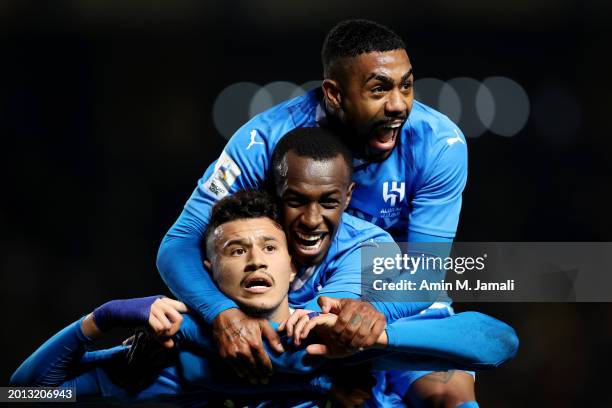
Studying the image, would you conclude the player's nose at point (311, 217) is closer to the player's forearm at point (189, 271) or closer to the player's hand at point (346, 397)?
the player's forearm at point (189, 271)

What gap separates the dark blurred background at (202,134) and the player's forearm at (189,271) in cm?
150

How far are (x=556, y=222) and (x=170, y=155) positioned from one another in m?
1.82

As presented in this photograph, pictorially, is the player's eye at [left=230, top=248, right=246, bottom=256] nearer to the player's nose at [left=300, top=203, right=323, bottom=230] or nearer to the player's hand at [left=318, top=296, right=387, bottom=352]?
the player's nose at [left=300, top=203, right=323, bottom=230]

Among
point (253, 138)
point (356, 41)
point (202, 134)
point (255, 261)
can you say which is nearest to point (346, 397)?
point (255, 261)

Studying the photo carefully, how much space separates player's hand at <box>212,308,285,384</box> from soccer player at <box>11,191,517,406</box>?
0.14 ft

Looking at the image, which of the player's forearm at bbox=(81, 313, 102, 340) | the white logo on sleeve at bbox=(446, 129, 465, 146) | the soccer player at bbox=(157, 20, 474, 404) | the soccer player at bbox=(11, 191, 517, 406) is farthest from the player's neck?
the white logo on sleeve at bbox=(446, 129, 465, 146)

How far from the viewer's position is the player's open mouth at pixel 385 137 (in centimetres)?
275

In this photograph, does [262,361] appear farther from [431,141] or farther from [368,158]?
[431,141]

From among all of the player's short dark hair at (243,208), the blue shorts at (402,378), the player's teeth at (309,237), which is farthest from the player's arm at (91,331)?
the blue shorts at (402,378)

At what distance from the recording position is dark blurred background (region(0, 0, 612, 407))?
4281mm

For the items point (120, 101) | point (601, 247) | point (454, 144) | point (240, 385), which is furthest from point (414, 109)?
point (120, 101)

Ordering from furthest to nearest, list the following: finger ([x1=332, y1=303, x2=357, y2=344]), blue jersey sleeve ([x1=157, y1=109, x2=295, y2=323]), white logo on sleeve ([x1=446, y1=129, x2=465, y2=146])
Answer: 1. white logo on sleeve ([x1=446, y1=129, x2=465, y2=146])
2. blue jersey sleeve ([x1=157, y1=109, x2=295, y2=323])
3. finger ([x1=332, y1=303, x2=357, y2=344])

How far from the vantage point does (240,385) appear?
2.51 meters

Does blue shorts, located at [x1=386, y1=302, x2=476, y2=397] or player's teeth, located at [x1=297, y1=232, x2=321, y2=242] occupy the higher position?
player's teeth, located at [x1=297, y1=232, x2=321, y2=242]
